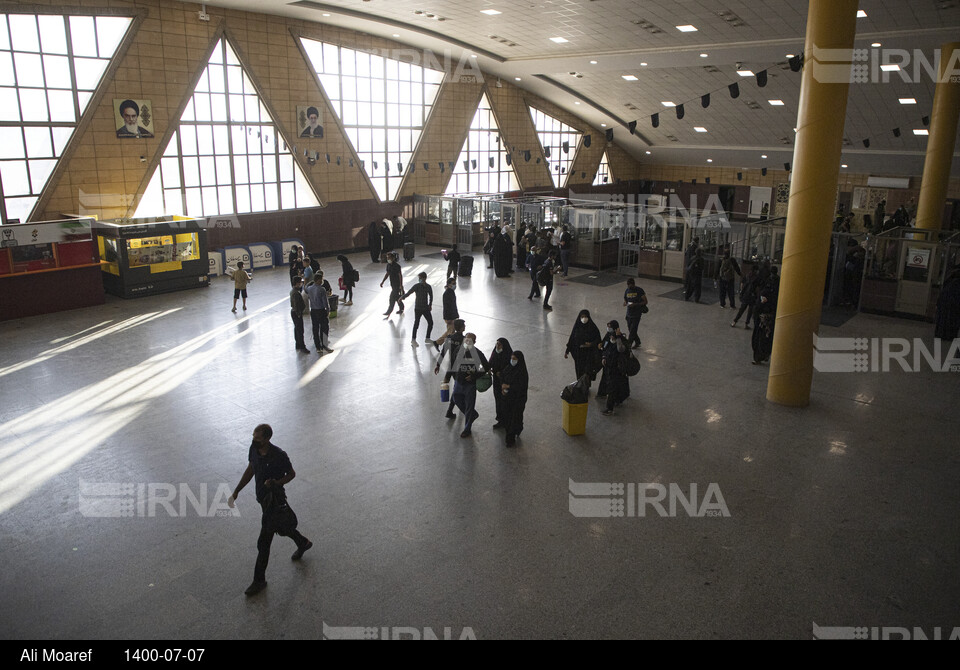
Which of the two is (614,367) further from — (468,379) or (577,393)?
(468,379)

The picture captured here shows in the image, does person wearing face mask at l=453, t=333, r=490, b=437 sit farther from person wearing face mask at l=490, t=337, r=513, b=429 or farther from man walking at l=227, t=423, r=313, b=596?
man walking at l=227, t=423, r=313, b=596

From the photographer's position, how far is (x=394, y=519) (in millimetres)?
7441

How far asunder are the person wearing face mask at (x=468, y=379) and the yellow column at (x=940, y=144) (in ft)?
50.9

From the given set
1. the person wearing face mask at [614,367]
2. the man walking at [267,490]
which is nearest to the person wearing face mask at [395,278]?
the person wearing face mask at [614,367]

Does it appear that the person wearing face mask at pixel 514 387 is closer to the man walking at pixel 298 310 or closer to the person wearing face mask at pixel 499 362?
the person wearing face mask at pixel 499 362

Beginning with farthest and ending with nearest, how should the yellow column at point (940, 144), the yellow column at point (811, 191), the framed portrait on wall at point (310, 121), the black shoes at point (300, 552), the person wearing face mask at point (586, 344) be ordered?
the framed portrait on wall at point (310, 121)
the yellow column at point (940, 144)
the person wearing face mask at point (586, 344)
the yellow column at point (811, 191)
the black shoes at point (300, 552)

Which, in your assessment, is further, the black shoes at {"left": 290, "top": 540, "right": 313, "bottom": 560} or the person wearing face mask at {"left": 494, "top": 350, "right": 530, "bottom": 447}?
the person wearing face mask at {"left": 494, "top": 350, "right": 530, "bottom": 447}

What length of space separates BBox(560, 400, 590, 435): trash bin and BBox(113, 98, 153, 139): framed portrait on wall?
1583 centimetres

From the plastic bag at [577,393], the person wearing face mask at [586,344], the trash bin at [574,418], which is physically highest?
the person wearing face mask at [586,344]

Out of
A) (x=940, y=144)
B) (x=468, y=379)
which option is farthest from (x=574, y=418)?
(x=940, y=144)

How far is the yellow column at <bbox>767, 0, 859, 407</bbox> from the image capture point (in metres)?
9.89

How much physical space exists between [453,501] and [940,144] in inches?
752

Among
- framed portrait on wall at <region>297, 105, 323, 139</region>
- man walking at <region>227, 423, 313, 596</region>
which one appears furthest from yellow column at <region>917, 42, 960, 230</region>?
man walking at <region>227, 423, 313, 596</region>

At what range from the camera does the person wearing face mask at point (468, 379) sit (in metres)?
9.39
